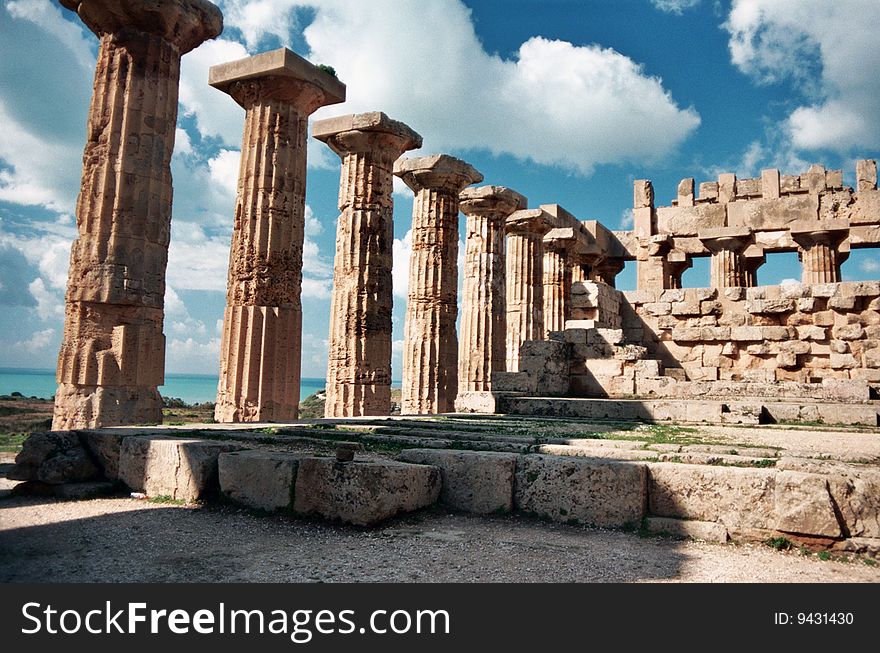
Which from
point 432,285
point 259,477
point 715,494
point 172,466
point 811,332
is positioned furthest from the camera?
point 432,285

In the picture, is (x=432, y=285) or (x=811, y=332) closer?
(x=811, y=332)

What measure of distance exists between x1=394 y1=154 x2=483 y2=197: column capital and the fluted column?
6.08 metres

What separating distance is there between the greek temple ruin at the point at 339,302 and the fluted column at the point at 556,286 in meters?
6.30

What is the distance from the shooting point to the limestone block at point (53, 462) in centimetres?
619

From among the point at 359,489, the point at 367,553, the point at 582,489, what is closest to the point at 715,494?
the point at 582,489

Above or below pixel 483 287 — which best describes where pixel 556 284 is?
above

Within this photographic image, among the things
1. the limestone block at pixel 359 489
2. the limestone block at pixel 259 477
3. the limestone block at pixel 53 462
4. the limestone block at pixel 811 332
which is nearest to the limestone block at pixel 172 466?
the limestone block at pixel 259 477

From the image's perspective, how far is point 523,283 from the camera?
20125 millimetres

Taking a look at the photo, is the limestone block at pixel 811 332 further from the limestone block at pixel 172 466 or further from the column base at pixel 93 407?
the column base at pixel 93 407

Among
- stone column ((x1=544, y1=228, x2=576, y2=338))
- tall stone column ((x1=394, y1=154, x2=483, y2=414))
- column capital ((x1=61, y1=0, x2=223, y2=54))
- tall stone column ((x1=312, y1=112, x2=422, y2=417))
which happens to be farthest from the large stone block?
stone column ((x1=544, y1=228, x2=576, y2=338))

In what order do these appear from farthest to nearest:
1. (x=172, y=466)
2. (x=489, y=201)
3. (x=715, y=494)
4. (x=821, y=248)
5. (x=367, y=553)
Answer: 1. (x=821, y=248)
2. (x=489, y=201)
3. (x=172, y=466)
4. (x=715, y=494)
5. (x=367, y=553)

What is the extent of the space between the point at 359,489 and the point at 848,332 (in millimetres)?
10278

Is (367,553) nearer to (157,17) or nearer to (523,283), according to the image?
(157,17)

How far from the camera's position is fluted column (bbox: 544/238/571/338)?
21922 mm
